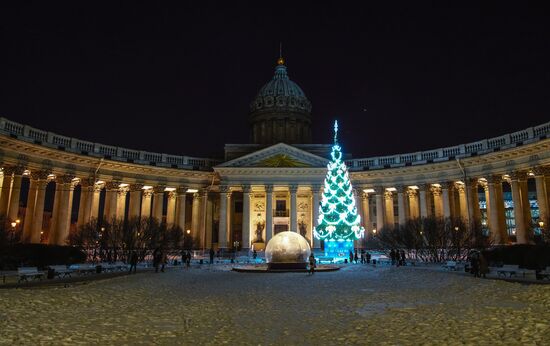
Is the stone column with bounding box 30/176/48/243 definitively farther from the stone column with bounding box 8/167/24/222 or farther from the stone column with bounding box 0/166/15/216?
the stone column with bounding box 0/166/15/216

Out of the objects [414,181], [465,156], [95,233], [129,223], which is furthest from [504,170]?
[95,233]

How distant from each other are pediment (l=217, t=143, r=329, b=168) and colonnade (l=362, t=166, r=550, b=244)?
29.1ft

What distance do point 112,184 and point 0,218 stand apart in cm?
2409

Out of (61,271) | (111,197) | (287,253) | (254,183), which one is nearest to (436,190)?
(254,183)

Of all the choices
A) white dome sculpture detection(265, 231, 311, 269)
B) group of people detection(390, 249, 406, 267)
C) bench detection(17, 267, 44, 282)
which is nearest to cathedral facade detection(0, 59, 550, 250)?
group of people detection(390, 249, 406, 267)

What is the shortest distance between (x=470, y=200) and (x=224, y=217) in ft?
98.4

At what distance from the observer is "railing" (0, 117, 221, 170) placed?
129 feet

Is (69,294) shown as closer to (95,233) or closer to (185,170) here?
(95,233)

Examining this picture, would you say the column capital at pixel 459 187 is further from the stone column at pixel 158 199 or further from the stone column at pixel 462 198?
the stone column at pixel 158 199

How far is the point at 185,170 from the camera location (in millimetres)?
56281

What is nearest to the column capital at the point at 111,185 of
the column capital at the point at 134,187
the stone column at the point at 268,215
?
the column capital at the point at 134,187

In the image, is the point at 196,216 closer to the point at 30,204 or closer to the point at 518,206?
the point at 30,204

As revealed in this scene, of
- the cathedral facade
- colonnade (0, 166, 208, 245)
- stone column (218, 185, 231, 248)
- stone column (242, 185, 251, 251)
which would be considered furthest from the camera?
stone column (218, 185, 231, 248)

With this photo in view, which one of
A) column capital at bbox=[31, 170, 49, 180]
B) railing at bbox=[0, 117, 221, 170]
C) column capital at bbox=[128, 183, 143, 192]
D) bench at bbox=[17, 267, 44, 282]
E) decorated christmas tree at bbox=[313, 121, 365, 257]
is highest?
railing at bbox=[0, 117, 221, 170]
